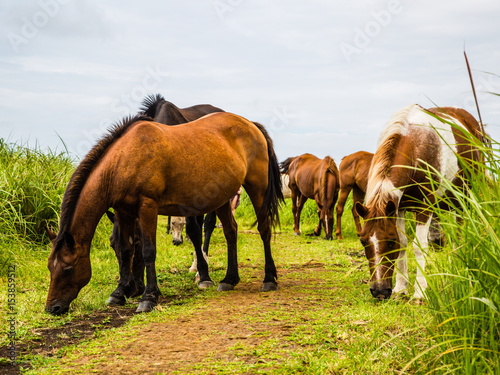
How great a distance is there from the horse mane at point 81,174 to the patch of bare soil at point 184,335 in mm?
981

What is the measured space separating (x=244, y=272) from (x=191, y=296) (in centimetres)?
185

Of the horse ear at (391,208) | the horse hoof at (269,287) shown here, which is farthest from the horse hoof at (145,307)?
the horse ear at (391,208)

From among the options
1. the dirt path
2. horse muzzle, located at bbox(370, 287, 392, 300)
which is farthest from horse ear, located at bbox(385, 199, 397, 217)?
the dirt path

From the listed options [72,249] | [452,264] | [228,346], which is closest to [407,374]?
[452,264]

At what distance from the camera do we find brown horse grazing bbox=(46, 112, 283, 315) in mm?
5457

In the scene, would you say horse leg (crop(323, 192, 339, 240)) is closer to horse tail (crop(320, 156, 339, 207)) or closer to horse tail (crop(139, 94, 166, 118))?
horse tail (crop(320, 156, 339, 207))

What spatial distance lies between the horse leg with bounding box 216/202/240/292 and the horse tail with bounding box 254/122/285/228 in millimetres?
401

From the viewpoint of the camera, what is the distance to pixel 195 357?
3721 millimetres

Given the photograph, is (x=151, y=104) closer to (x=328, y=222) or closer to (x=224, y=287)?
(x=224, y=287)

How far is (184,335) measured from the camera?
4363 millimetres

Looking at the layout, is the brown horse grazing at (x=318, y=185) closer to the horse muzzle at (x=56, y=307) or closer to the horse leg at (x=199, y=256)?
the horse leg at (x=199, y=256)

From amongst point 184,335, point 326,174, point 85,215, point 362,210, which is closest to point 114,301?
point 85,215

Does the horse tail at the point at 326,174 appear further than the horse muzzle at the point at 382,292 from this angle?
Yes

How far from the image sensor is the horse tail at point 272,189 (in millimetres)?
7113
